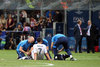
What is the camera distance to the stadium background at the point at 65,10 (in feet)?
102

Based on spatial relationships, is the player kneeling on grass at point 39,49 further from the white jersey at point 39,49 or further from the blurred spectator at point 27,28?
the blurred spectator at point 27,28

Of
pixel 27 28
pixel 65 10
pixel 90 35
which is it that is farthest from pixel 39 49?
pixel 65 10

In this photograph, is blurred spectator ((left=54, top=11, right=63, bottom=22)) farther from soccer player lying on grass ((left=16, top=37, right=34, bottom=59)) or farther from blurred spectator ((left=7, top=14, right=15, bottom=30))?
soccer player lying on grass ((left=16, top=37, right=34, bottom=59))

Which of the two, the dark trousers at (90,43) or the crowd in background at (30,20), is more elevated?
the crowd in background at (30,20)

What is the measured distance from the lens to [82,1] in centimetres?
3114

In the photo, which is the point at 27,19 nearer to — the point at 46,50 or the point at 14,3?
the point at 14,3

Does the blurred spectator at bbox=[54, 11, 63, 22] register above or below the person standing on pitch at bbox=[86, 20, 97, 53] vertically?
above

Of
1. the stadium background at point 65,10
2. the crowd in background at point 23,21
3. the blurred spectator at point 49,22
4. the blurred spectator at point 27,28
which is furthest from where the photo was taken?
the blurred spectator at point 49,22

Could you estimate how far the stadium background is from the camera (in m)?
30.9

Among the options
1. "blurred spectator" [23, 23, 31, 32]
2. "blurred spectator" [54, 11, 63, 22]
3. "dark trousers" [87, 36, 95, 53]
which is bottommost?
"dark trousers" [87, 36, 95, 53]

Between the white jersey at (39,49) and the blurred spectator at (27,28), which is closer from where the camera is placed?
the white jersey at (39,49)

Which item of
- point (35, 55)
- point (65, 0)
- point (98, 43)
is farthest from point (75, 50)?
point (35, 55)

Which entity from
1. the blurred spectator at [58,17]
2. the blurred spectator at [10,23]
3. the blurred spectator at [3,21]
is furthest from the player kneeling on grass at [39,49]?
the blurred spectator at [3,21]

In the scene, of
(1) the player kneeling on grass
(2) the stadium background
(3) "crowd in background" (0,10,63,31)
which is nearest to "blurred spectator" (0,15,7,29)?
(3) "crowd in background" (0,10,63,31)
